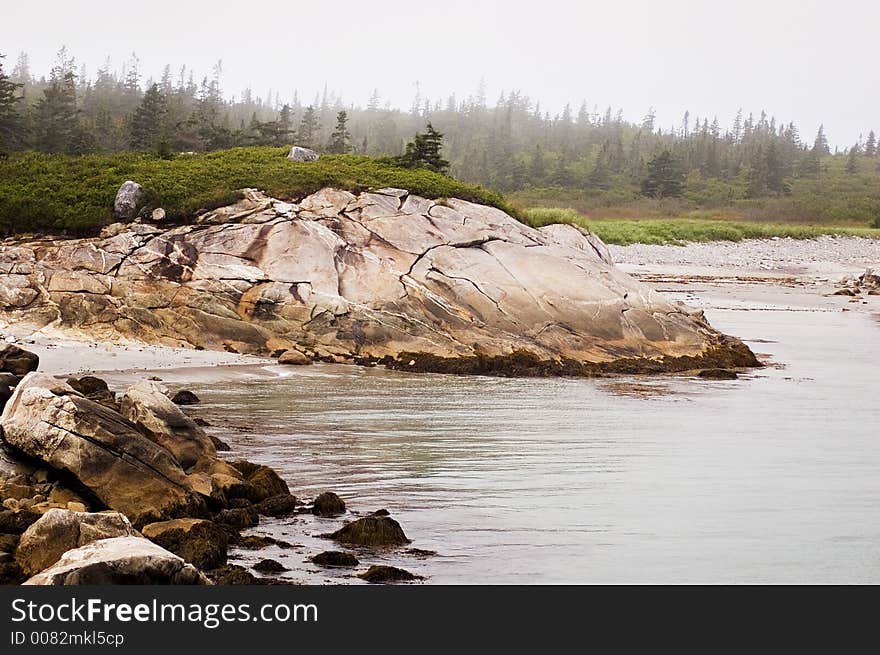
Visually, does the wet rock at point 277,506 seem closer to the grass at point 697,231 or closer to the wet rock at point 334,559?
the wet rock at point 334,559

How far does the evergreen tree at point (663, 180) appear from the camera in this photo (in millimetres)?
93375

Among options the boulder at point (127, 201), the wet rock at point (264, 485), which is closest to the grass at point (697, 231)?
the boulder at point (127, 201)

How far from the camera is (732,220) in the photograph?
246ft

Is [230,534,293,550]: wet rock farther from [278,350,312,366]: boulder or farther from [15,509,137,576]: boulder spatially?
[278,350,312,366]: boulder

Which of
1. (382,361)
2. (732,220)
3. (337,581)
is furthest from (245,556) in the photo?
(732,220)

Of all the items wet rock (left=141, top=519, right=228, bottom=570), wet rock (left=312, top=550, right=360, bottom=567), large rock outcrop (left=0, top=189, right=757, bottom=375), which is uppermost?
large rock outcrop (left=0, top=189, right=757, bottom=375)

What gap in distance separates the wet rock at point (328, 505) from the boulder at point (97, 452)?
1.04 meters

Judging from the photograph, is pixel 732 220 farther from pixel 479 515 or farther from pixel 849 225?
pixel 479 515

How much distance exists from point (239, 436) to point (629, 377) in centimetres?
840

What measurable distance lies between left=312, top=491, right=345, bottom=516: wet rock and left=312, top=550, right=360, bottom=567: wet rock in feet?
4.23

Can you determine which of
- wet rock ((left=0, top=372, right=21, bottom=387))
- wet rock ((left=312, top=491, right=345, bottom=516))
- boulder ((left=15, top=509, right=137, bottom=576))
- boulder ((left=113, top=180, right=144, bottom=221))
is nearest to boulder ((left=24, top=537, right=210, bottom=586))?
boulder ((left=15, top=509, right=137, bottom=576))

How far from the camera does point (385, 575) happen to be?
778cm

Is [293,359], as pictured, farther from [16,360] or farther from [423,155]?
[423,155]

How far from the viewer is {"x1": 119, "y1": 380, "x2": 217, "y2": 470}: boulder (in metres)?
9.88
